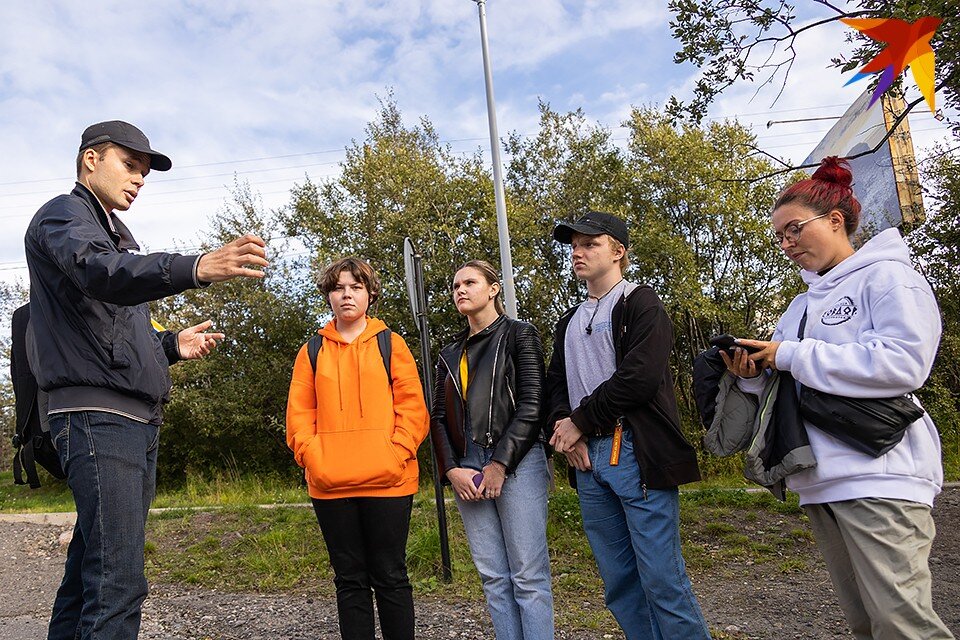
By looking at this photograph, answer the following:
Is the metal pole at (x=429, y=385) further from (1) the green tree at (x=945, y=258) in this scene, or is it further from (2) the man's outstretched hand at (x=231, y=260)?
(1) the green tree at (x=945, y=258)

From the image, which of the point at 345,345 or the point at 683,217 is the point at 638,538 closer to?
the point at 345,345

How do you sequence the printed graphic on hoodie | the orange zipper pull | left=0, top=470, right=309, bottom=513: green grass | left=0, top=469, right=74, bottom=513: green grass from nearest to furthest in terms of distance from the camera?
the printed graphic on hoodie < the orange zipper pull < left=0, top=470, right=309, bottom=513: green grass < left=0, top=469, right=74, bottom=513: green grass

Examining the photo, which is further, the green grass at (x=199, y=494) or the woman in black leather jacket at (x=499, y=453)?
the green grass at (x=199, y=494)

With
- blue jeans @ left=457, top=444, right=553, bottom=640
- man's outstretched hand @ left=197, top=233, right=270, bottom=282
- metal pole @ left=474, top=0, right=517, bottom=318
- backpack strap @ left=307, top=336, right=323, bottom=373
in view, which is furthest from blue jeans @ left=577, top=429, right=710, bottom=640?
metal pole @ left=474, top=0, right=517, bottom=318

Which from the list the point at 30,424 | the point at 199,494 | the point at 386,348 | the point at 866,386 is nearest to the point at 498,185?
the point at 199,494

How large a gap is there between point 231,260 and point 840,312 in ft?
6.77

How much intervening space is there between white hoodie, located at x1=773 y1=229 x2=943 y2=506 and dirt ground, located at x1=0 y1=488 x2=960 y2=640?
7.95 ft

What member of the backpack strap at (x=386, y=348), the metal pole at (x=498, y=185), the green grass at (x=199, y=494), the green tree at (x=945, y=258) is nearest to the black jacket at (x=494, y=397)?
the backpack strap at (x=386, y=348)

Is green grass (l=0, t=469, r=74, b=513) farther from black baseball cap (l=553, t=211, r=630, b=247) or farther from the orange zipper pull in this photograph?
the orange zipper pull

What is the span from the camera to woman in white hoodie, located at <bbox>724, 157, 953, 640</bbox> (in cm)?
219

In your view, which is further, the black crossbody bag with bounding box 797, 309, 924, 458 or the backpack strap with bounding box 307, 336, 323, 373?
the backpack strap with bounding box 307, 336, 323, 373

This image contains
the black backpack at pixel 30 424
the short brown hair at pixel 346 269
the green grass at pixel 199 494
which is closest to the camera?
the black backpack at pixel 30 424

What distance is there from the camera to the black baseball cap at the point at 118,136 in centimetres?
298

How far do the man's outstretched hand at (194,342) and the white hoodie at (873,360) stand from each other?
8.55 feet
